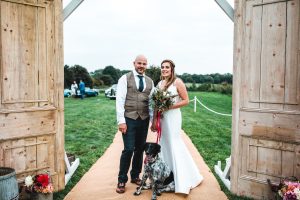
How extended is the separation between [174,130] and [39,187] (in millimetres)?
2185

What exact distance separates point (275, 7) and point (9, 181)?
4.30 m

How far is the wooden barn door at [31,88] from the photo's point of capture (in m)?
4.45

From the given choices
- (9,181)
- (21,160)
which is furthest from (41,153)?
(9,181)

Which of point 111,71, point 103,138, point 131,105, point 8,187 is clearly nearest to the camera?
point 8,187

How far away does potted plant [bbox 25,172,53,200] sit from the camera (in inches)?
169

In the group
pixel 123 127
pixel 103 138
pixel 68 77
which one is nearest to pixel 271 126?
pixel 123 127

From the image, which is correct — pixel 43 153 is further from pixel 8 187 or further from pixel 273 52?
pixel 273 52

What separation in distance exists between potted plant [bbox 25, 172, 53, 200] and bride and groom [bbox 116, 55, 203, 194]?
1089mm

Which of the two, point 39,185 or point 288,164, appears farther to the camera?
point 288,164

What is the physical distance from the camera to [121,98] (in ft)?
16.0

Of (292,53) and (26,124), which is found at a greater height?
(292,53)

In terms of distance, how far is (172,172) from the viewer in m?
5.13

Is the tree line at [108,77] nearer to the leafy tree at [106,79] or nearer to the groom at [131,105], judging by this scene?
the leafy tree at [106,79]

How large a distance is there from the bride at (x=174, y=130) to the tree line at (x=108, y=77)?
1338 cm
